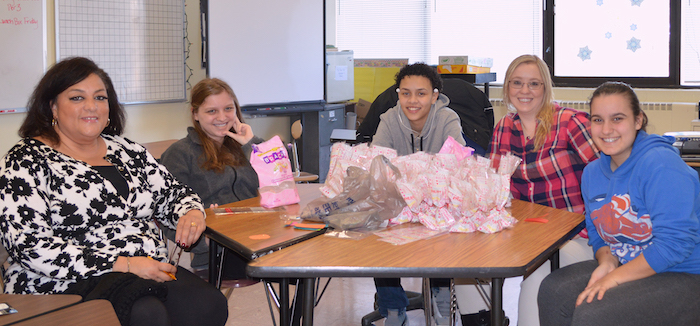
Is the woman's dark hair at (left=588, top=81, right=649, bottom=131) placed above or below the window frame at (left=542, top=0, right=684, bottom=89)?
below

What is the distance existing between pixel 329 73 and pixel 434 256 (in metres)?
3.89

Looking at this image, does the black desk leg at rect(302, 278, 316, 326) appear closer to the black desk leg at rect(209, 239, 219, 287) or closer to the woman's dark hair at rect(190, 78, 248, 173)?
the black desk leg at rect(209, 239, 219, 287)

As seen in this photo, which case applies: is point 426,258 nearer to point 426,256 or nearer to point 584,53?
point 426,256

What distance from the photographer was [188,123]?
4.61m

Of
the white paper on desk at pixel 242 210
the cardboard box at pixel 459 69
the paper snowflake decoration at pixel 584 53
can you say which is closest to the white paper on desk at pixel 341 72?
the cardboard box at pixel 459 69

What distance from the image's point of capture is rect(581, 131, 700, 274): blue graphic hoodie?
1570 mm

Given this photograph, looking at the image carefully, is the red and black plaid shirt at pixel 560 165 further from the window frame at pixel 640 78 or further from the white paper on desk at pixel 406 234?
the window frame at pixel 640 78

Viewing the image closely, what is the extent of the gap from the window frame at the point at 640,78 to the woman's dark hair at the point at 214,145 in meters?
3.86

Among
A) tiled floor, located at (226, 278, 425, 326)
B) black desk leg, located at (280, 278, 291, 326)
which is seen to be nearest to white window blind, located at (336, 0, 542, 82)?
tiled floor, located at (226, 278, 425, 326)

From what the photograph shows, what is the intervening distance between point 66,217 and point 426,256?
106 centimetres

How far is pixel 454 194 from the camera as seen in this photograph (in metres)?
1.76

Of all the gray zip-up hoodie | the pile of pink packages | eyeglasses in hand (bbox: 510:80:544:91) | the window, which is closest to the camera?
the pile of pink packages

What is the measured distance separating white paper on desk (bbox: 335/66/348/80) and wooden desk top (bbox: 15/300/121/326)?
4.15 metres

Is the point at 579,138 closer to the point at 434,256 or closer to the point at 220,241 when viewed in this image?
the point at 434,256
